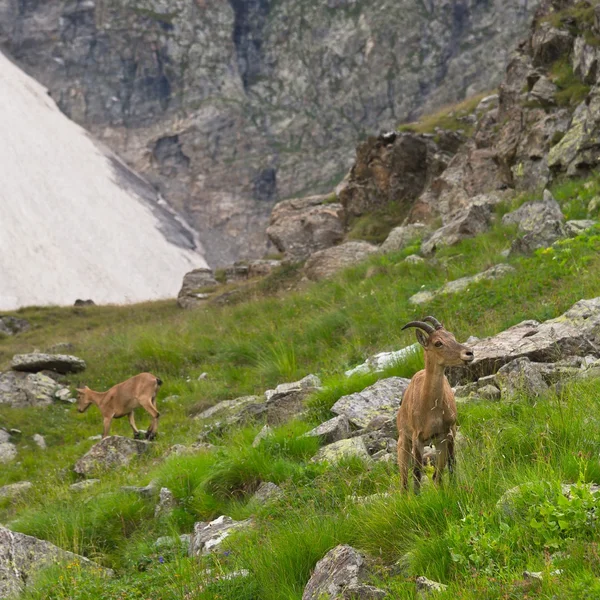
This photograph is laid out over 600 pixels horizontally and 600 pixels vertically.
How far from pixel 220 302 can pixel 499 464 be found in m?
22.2

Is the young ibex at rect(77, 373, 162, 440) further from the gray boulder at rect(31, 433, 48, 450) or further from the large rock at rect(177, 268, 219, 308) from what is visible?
the large rock at rect(177, 268, 219, 308)

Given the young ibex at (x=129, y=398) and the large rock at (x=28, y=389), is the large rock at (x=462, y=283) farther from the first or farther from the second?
A: the large rock at (x=28, y=389)

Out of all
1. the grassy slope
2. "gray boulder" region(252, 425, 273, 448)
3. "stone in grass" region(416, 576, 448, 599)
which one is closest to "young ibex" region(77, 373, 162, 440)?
the grassy slope

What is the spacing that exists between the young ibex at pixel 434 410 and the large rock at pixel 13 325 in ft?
116

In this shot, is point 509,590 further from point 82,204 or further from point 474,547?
point 82,204

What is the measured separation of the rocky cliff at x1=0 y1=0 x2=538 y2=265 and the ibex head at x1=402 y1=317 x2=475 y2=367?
75015 millimetres

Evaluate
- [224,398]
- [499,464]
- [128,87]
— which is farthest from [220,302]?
[128,87]

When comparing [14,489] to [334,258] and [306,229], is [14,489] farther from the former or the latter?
[306,229]

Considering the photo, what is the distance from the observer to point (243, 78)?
91375 millimetres

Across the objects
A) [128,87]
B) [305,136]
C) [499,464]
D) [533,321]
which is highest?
[128,87]

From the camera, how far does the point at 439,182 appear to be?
26656 millimetres

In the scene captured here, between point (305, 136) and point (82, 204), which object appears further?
point (305, 136)

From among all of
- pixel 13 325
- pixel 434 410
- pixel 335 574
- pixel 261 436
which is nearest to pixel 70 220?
pixel 13 325

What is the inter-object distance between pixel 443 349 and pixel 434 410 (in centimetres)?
47
